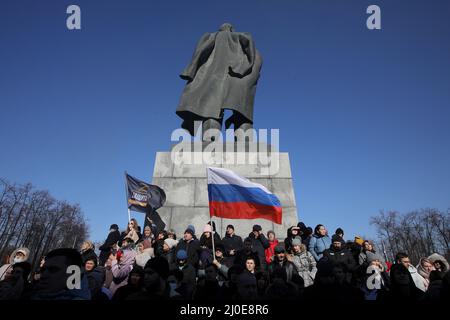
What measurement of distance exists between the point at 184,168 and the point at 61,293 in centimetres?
707

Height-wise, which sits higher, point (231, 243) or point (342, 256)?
point (231, 243)

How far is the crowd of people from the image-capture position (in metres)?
2.94

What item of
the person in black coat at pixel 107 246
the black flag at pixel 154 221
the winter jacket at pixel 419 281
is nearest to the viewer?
the winter jacket at pixel 419 281

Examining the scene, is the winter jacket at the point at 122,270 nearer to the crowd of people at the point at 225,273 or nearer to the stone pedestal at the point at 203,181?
the crowd of people at the point at 225,273

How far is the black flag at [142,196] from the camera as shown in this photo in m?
7.38

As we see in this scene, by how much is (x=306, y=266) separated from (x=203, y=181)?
14.6 feet

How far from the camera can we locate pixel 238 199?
233 inches

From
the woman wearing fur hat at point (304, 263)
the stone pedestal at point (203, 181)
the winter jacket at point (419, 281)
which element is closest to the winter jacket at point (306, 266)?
the woman wearing fur hat at point (304, 263)

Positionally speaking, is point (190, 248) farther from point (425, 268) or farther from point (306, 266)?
point (425, 268)

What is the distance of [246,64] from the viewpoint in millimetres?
11312

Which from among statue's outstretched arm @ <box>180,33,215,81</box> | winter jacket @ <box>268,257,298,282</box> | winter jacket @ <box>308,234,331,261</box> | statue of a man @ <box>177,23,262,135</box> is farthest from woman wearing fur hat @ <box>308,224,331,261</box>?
statue's outstretched arm @ <box>180,33,215,81</box>

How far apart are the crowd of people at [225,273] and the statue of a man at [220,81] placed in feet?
15.7

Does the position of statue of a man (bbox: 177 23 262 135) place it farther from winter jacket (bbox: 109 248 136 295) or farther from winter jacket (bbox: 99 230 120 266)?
winter jacket (bbox: 109 248 136 295)

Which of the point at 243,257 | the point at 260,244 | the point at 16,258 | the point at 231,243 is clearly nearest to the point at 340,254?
the point at 260,244
